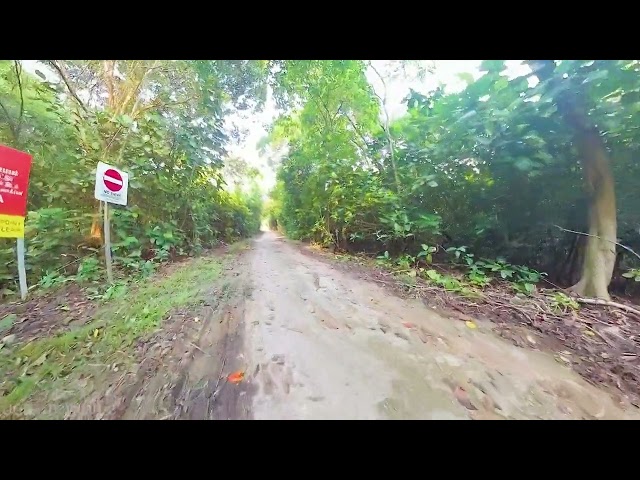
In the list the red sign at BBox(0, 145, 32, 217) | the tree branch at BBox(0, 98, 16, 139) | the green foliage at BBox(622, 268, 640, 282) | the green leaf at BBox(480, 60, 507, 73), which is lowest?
the green foliage at BBox(622, 268, 640, 282)

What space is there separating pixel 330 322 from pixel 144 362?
914 millimetres

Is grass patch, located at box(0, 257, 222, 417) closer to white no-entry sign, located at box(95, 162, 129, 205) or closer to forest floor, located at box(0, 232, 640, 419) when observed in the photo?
forest floor, located at box(0, 232, 640, 419)

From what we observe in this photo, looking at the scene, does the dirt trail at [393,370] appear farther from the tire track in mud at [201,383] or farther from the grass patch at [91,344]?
the grass patch at [91,344]

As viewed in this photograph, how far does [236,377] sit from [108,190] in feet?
4.70

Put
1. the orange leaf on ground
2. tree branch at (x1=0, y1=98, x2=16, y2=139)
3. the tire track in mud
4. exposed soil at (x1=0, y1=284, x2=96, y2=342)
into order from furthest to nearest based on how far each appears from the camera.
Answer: tree branch at (x1=0, y1=98, x2=16, y2=139) < exposed soil at (x1=0, y1=284, x2=96, y2=342) < the orange leaf on ground < the tire track in mud

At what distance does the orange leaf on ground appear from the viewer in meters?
0.94

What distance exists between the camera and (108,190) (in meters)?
1.46

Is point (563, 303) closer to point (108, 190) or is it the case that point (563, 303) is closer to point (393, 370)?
point (393, 370)

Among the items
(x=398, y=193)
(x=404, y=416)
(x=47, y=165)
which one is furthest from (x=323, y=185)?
(x=404, y=416)

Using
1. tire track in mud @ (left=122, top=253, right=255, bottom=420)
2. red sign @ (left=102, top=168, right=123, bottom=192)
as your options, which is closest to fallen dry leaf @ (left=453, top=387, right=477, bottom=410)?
tire track in mud @ (left=122, top=253, right=255, bottom=420)

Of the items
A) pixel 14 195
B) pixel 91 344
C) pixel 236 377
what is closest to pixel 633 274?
pixel 236 377

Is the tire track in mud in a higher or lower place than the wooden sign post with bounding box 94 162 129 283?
lower
